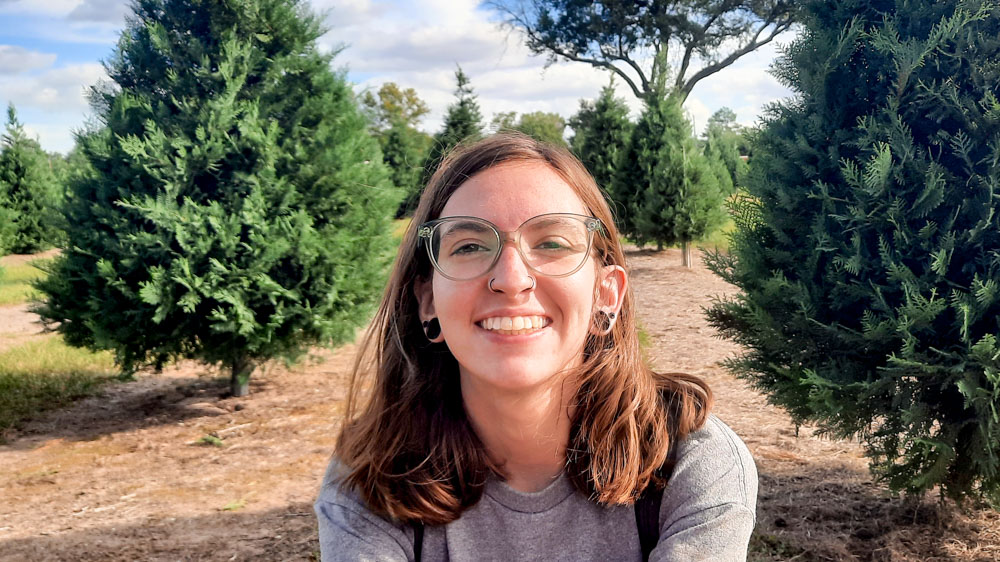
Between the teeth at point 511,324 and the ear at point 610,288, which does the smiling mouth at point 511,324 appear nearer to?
the teeth at point 511,324

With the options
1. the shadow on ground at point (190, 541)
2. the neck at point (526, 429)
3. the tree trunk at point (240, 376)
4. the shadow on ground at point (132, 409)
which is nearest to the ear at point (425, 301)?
the neck at point (526, 429)

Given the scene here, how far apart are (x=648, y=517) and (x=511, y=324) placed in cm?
61

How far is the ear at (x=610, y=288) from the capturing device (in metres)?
1.97

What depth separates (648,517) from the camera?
181cm

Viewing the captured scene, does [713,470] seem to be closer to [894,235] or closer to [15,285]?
[894,235]

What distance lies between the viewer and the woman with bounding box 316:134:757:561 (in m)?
1.71

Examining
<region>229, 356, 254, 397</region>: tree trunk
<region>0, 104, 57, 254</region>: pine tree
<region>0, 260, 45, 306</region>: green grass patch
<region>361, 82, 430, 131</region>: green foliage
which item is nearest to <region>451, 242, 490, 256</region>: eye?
<region>229, 356, 254, 397</region>: tree trunk

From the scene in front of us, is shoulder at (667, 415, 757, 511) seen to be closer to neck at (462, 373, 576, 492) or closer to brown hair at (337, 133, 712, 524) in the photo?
brown hair at (337, 133, 712, 524)

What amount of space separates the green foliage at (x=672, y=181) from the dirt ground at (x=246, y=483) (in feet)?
20.6

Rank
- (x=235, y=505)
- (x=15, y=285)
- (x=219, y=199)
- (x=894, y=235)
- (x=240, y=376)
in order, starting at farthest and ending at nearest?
(x=15, y=285)
(x=240, y=376)
(x=219, y=199)
(x=235, y=505)
(x=894, y=235)

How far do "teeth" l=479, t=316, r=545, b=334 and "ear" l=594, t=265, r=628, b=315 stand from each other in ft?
1.08

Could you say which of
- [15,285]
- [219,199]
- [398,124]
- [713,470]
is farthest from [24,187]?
[713,470]

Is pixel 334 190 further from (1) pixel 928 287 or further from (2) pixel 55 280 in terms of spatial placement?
(1) pixel 928 287

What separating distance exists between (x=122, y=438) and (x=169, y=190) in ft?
7.16
